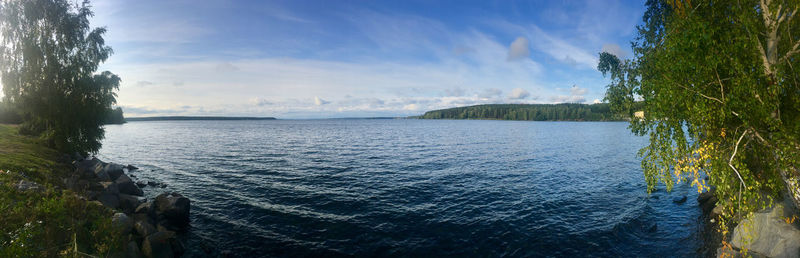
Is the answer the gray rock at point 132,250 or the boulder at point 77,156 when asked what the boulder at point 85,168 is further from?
the gray rock at point 132,250

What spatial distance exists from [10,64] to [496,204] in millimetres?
52397

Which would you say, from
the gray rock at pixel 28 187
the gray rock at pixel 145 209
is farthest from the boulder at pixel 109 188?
the gray rock at pixel 28 187

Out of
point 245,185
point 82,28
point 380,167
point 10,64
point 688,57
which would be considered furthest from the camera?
point 380,167

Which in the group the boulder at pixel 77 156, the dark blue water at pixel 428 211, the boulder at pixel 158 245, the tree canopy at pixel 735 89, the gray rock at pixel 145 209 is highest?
the tree canopy at pixel 735 89

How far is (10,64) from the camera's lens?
3216cm

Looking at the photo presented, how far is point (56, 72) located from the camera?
33.1m

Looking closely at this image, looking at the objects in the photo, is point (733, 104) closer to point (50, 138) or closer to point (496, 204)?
point (496, 204)

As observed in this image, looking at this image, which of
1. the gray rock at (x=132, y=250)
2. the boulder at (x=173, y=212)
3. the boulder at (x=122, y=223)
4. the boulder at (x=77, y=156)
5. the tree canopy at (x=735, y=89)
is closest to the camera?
the tree canopy at (x=735, y=89)

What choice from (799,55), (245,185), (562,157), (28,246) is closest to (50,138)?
(245,185)

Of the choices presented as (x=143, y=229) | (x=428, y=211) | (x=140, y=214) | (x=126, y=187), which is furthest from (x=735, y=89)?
(x=126, y=187)

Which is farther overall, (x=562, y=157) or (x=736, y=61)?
(x=562, y=157)

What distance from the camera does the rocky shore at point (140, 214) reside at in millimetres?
14320

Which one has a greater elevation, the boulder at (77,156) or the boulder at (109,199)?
the boulder at (77,156)

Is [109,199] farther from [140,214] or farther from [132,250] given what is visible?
[132,250]
